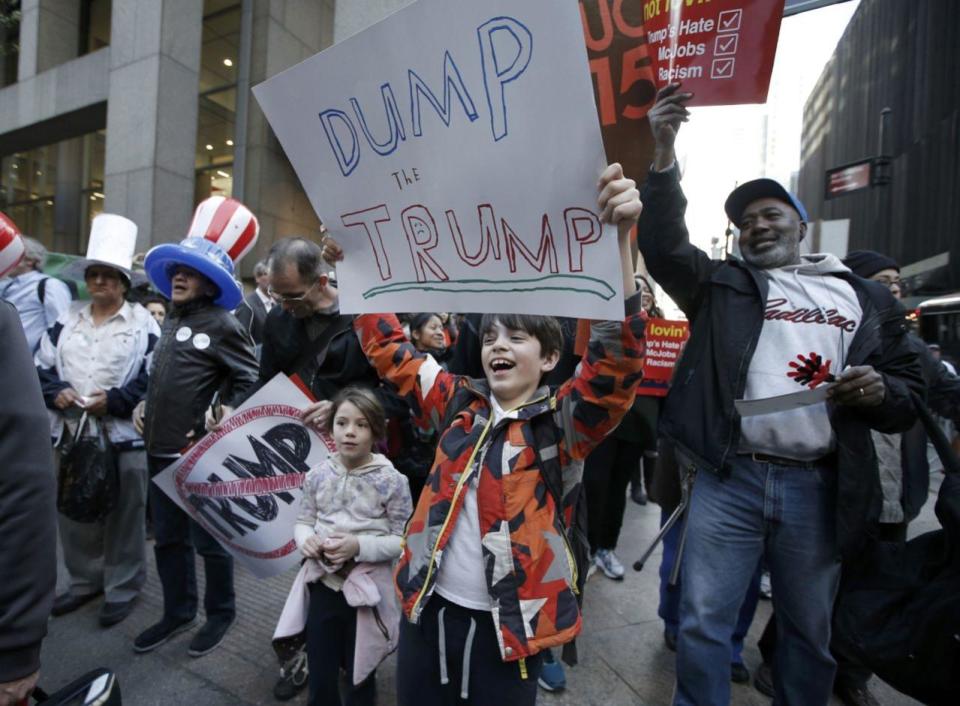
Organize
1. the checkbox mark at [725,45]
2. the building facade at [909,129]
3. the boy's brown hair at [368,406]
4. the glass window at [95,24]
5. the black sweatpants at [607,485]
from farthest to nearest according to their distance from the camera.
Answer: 1. the building facade at [909,129]
2. the glass window at [95,24]
3. the black sweatpants at [607,485]
4. the boy's brown hair at [368,406]
5. the checkbox mark at [725,45]

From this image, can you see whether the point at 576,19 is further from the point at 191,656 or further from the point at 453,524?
the point at 191,656

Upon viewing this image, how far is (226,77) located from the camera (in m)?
11.8

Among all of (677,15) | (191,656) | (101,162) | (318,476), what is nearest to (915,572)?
(677,15)

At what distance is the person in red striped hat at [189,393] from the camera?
9.22 ft

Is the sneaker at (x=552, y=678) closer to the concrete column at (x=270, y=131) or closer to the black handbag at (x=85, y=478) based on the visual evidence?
the black handbag at (x=85, y=478)

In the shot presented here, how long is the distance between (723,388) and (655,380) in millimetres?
1780

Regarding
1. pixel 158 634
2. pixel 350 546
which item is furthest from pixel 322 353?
pixel 158 634

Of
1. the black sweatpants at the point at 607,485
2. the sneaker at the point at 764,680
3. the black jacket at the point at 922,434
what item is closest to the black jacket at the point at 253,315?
the black sweatpants at the point at 607,485

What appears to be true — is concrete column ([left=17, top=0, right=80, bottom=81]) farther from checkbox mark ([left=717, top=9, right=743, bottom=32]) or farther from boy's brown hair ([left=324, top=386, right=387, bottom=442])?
checkbox mark ([left=717, top=9, right=743, bottom=32])

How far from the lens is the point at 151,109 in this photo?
384 inches

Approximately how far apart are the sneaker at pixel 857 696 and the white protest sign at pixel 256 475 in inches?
103

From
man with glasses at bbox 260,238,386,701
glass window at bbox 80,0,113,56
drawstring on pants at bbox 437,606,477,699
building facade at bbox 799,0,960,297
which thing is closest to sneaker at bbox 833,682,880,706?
drawstring on pants at bbox 437,606,477,699

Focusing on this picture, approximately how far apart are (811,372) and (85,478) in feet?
11.4

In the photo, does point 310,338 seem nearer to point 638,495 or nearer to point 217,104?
point 638,495
